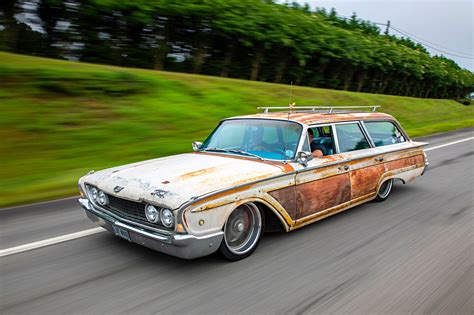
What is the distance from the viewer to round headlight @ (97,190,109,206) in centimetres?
429

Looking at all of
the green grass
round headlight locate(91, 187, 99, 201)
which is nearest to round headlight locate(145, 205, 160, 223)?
round headlight locate(91, 187, 99, 201)

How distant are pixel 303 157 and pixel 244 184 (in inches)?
38.3

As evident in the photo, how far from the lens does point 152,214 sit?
3795mm

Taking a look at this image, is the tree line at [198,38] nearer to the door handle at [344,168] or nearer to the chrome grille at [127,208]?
the chrome grille at [127,208]

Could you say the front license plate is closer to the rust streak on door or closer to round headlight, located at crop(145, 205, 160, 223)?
round headlight, located at crop(145, 205, 160, 223)

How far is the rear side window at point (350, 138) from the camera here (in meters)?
5.65

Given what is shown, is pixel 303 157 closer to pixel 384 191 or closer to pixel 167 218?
pixel 167 218

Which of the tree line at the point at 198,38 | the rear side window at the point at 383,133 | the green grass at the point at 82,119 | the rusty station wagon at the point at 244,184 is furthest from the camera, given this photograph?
the tree line at the point at 198,38

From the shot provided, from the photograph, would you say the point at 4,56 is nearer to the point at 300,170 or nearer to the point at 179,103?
the point at 179,103

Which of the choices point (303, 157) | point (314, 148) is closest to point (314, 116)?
point (314, 148)

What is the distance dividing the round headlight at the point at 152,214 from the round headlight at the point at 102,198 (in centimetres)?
69

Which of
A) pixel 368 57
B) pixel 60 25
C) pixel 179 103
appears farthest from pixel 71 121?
pixel 368 57

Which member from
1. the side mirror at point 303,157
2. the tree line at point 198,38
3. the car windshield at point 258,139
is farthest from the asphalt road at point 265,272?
the tree line at point 198,38

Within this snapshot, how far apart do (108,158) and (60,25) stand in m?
6.19
